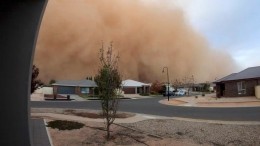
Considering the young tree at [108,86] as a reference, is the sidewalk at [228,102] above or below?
below

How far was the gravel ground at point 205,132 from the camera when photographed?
10.8 m

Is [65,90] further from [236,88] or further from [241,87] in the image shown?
[241,87]

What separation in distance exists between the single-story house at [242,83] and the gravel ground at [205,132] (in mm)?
18237

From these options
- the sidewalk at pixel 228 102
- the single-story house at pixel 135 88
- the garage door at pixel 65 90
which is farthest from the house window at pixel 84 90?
the sidewalk at pixel 228 102

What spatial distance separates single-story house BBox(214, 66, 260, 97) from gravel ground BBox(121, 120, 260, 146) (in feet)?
59.8

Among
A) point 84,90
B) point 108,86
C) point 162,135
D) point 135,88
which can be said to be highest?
point 135,88

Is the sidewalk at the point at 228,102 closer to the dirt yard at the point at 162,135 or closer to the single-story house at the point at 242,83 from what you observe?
the single-story house at the point at 242,83

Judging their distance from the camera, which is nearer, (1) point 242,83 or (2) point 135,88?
(1) point 242,83

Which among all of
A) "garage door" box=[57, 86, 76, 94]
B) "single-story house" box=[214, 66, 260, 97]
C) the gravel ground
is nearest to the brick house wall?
"single-story house" box=[214, 66, 260, 97]

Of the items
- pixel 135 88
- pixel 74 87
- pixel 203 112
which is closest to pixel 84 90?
pixel 74 87

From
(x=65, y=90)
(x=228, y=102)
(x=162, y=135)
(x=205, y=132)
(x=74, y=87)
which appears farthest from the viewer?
(x=74, y=87)

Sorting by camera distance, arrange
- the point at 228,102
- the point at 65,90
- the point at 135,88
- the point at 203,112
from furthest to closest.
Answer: the point at 135,88 → the point at 65,90 → the point at 228,102 → the point at 203,112

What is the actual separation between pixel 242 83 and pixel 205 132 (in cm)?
2127

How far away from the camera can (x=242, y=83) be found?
32094 mm
